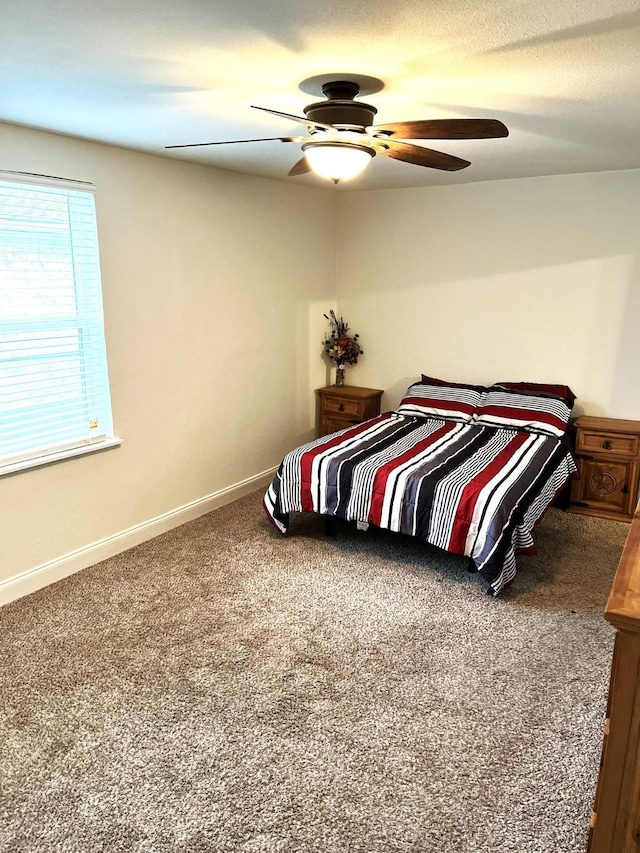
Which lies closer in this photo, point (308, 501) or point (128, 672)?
point (128, 672)

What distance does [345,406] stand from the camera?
16.7 feet

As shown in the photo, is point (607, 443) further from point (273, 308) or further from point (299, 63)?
point (299, 63)

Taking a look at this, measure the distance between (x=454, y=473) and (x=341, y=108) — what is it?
1965 millimetres

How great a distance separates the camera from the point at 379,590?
325cm

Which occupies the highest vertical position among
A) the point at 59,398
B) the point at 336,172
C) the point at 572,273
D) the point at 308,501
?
the point at 336,172

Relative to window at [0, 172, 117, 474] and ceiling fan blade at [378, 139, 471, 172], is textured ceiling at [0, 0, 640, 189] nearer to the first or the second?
ceiling fan blade at [378, 139, 471, 172]

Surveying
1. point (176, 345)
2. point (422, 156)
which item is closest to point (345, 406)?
point (176, 345)

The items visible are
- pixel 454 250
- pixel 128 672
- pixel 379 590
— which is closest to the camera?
pixel 128 672

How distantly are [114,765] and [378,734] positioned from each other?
2.97 ft

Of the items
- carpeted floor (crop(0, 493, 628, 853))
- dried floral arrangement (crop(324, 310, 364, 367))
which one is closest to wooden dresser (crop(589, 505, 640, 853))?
carpeted floor (crop(0, 493, 628, 853))

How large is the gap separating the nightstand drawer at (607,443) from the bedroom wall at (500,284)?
36 centimetres

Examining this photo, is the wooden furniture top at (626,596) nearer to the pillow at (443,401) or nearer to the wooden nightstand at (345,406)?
the pillow at (443,401)

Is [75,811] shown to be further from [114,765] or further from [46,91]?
[46,91]

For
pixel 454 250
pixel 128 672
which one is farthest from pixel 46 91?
pixel 454 250
